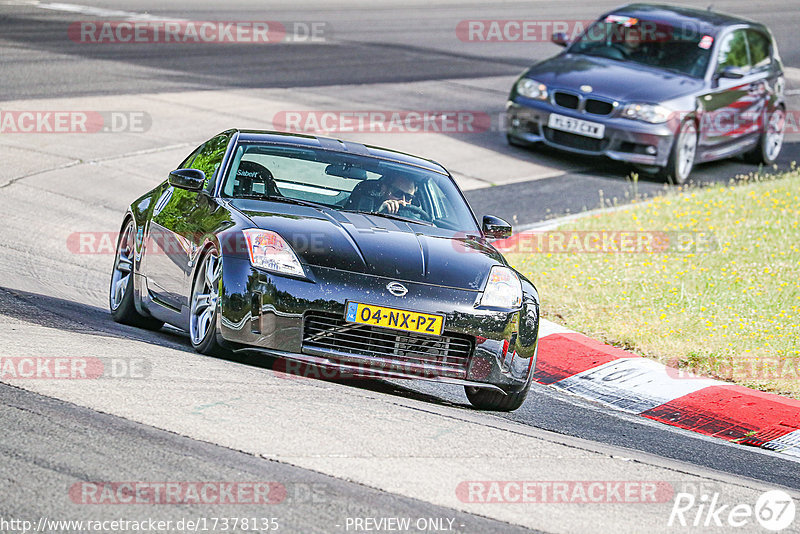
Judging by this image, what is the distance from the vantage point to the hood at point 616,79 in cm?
1581

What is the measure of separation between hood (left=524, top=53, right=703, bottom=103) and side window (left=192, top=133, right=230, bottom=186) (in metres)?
8.00

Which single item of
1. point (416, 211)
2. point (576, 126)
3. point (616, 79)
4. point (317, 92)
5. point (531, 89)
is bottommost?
point (317, 92)

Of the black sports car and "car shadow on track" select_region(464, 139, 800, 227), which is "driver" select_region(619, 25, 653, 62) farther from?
the black sports car

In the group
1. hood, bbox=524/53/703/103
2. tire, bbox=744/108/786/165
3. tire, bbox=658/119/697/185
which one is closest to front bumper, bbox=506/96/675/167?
tire, bbox=658/119/697/185

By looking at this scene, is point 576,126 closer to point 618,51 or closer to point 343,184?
point 618,51

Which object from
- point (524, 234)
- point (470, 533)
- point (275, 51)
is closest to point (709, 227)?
point (524, 234)

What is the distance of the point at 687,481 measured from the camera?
19.2 feet

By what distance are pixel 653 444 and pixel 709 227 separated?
243 inches

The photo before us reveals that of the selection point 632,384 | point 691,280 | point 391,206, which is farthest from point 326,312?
point 691,280

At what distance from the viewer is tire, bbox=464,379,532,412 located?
730 cm

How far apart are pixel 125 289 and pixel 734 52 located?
11.2 metres

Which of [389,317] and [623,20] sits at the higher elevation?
[623,20]

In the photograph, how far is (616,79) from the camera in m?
16.1

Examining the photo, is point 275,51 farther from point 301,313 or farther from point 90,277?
point 301,313
